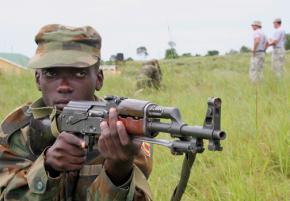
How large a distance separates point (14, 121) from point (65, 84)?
35cm

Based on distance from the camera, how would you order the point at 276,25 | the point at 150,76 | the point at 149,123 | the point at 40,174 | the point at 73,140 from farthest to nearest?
the point at 276,25, the point at 150,76, the point at 40,174, the point at 73,140, the point at 149,123

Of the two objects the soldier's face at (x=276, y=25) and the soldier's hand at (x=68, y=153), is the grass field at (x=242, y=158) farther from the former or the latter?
the soldier's face at (x=276, y=25)

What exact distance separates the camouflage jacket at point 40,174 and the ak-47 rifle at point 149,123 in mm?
188

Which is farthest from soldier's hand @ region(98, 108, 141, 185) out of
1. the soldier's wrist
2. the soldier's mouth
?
the soldier's mouth

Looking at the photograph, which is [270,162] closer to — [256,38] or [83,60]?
[83,60]

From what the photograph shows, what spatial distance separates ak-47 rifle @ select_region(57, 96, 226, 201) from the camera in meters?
1.70

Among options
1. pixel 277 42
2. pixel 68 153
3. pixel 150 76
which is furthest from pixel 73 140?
pixel 277 42

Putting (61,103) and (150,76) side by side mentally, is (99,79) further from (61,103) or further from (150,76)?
(150,76)

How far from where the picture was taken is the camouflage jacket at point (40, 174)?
2.25 metres

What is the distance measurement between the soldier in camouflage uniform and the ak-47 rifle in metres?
0.07

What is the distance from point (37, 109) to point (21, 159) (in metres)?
0.24

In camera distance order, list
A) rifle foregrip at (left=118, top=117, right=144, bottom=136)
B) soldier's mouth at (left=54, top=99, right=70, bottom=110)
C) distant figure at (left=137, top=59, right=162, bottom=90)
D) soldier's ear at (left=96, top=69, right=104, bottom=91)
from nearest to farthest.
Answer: rifle foregrip at (left=118, top=117, right=144, bottom=136) < soldier's mouth at (left=54, top=99, right=70, bottom=110) < soldier's ear at (left=96, top=69, right=104, bottom=91) < distant figure at (left=137, top=59, right=162, bottom=90)

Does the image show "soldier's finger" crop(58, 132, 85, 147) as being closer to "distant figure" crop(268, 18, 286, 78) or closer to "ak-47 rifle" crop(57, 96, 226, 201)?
"ak-47 rifle" crop(57, 96, 226, 201)

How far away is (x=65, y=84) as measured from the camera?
2.44 m
